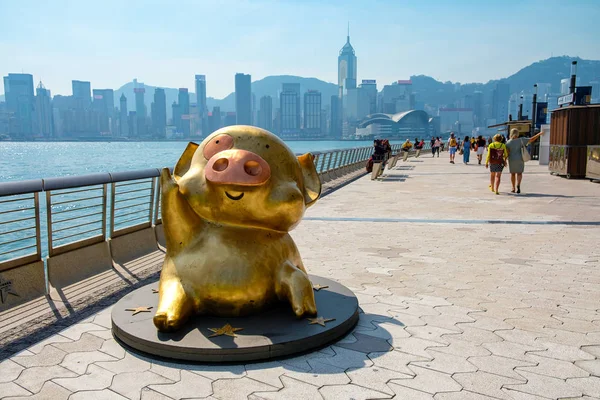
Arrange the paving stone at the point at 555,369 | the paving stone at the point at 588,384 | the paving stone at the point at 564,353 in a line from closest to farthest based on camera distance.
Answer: the paving stone at the point at 588,384 < the paving stone at the point at 555,369 < the paving stone at the point at 564,353

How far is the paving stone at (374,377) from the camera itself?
322 centimetres

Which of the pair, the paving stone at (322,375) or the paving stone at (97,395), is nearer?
the paving stone at (97,395)

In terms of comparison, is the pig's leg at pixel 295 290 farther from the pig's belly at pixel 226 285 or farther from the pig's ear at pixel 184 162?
the pig's ear at pixel 184 162

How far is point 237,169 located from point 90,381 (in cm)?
174

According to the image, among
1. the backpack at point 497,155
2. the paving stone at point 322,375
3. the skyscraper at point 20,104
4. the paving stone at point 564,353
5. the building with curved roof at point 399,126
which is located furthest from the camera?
the building with curved roof at point 399,126

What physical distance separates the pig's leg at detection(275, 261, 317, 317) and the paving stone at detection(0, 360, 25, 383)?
1898mm

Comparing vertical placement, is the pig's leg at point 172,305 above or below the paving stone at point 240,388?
above

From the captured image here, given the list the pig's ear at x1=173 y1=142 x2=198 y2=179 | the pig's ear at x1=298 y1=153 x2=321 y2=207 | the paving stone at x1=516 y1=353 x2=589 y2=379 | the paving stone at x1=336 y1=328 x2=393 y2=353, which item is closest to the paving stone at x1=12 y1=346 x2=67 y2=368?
the pig's ear at x1=173 y1=142 x2=198 y2=179

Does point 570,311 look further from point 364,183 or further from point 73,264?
point 364,183

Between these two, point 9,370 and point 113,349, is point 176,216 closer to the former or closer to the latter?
point 113,349

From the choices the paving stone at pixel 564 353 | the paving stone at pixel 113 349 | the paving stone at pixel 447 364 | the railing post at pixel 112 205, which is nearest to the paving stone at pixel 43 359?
the paving stone at pixel 113 349

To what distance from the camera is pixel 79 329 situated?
427cm

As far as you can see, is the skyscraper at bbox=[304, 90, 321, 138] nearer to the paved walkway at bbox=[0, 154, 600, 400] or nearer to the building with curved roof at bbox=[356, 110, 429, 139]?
the building with curved roof at bbox=[356, 110, 429, 139]

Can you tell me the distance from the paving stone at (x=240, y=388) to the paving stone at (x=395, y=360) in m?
0.63
